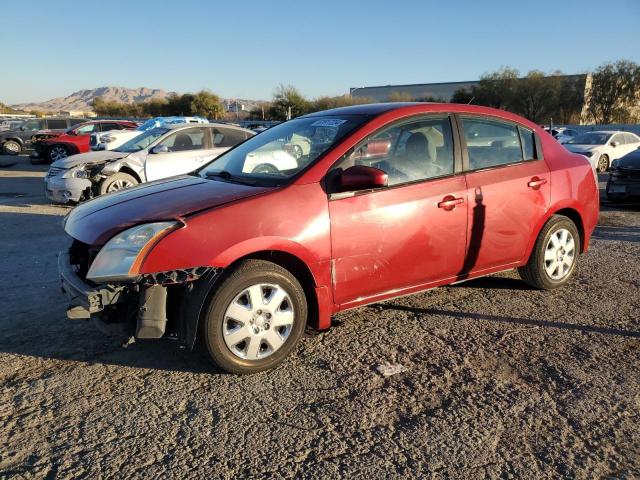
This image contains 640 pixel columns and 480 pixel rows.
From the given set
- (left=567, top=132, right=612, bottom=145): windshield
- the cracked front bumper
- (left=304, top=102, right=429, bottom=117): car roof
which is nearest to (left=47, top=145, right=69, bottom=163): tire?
(left=304, top=102, right=429, bottom=117): car roof

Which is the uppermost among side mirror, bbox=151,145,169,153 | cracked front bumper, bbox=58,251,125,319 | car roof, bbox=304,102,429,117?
car roof, bbox=304,102,429,117

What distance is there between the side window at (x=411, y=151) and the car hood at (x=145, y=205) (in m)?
0.84

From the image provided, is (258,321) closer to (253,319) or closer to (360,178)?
(253,319)

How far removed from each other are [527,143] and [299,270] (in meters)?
2.56

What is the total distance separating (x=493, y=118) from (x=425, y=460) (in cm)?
312

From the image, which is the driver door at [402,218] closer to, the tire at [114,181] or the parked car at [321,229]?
the parked car at [321,229]

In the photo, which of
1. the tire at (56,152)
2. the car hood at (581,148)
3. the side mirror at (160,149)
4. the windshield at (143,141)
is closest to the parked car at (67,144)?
the tire at (56,152)

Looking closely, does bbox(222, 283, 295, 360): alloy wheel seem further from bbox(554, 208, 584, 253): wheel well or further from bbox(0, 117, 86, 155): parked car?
bbox(0, 117, 86, 155): parked car

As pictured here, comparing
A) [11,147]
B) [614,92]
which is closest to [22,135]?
[11,147]

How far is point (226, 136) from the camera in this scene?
10289 mm

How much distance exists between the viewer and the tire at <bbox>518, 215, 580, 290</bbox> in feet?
15.6

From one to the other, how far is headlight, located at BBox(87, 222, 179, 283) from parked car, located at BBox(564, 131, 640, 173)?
53.1ft

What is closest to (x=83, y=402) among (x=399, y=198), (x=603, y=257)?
(x=399, y=198)

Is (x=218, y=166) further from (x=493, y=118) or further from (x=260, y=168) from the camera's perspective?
(x=493, y=118)
